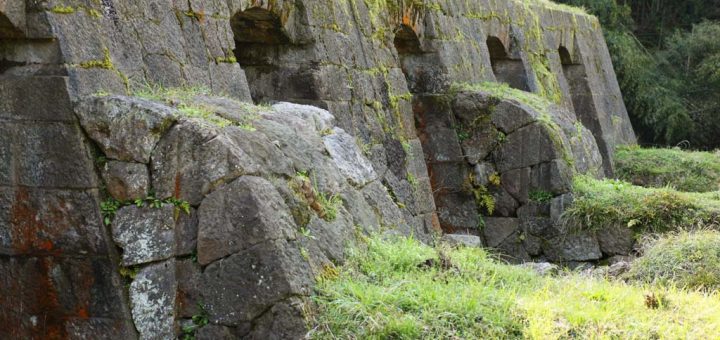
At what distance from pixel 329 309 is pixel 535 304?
3.45 feet

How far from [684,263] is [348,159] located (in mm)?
2913

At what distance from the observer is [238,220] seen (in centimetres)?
501

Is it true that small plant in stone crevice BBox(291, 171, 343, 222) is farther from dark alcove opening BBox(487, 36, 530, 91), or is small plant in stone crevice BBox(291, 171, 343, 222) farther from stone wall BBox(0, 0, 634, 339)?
dark alcove opening BBox(487, 36, 530, 91)

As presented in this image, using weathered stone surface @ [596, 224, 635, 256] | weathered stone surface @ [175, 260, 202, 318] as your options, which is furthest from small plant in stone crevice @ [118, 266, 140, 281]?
weathered stone surface @ [596, 224, 635, 256]

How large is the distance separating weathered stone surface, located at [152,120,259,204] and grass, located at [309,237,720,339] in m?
0.74

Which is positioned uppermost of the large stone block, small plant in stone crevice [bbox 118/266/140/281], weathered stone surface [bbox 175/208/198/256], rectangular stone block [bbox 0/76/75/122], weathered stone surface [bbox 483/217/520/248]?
rectangular stone block [bbox 0/76/75/122]

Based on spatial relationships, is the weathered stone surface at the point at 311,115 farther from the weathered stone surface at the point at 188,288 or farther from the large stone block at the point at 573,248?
the large stone block at the point at 573,248

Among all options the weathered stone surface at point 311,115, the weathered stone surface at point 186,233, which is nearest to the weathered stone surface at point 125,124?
the weathered stone surface at point 186,233

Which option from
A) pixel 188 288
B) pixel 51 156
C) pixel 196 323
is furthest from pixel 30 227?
pixel 196 323

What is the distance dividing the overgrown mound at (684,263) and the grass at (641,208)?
4.14 ft

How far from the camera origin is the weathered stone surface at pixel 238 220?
16.4 ft

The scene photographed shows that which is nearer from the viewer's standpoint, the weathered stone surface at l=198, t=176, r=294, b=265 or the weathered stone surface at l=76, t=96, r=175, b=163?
the weathered stone surface at l=198, t=176, r=294, b=265

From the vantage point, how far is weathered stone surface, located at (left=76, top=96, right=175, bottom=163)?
5.28 metres

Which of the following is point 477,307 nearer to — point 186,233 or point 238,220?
point 238,220
